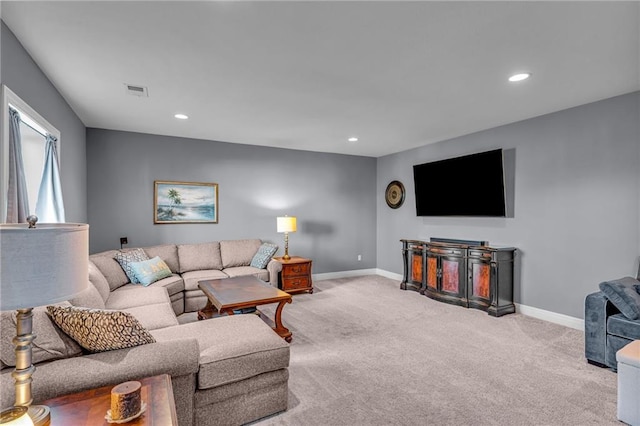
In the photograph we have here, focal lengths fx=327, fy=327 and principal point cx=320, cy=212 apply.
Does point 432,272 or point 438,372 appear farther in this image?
point 432,272

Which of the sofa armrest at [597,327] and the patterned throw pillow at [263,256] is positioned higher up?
the patterned throw pillow at [263,256]

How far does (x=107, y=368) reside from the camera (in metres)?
1.52

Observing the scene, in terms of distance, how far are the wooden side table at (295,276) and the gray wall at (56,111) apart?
2.83 m

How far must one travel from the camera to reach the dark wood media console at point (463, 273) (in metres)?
4.19

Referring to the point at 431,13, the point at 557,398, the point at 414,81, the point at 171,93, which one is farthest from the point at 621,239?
the point at 171,93

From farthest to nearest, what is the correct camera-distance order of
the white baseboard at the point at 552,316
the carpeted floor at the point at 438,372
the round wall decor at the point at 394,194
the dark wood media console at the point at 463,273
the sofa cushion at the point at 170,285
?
the round wall decor at the point at 394,194, the dark wood media console at the point at 463,273, the sofa cushion at the point at 170,285, the white baseboard at the point at 552,316, the carpeted floor at the point at 438,372

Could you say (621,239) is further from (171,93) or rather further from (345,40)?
(171,93)

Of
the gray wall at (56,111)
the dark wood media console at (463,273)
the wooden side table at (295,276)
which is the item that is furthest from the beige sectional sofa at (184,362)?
the dark wood media console at (463,273)

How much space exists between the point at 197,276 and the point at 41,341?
292 centimetres

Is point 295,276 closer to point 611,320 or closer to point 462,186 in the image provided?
point 462,186

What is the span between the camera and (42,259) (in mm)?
1016

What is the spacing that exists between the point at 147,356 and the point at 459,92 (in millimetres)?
3346

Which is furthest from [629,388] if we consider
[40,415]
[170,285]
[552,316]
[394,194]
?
[394,194]

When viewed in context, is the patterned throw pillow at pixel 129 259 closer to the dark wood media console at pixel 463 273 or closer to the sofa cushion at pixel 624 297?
the dark wood media console at pixel 463 273
